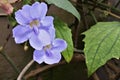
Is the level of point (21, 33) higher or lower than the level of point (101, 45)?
higher

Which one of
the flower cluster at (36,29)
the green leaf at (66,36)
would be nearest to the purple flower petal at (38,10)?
the flower cluster at (36,29)

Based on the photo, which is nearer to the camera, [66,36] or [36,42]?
[36,42]

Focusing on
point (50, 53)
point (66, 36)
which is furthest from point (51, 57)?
point (66, 36)

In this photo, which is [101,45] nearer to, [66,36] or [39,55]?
[66,36]

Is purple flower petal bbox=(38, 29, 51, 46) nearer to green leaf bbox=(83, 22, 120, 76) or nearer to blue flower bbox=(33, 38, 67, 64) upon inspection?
blue flower bbox=(33, 38, 67, 64)

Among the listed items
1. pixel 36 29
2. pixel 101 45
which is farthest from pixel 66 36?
pixel 36 29

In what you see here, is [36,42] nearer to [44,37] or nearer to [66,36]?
[44,37]
